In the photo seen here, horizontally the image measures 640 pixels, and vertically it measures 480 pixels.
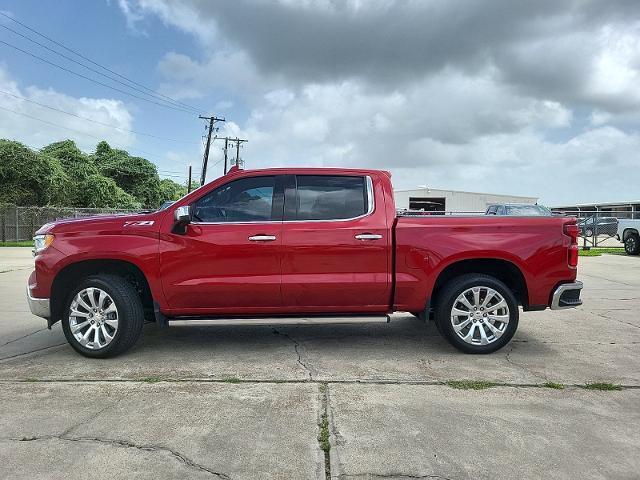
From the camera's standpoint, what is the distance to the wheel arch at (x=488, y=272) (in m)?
5.33

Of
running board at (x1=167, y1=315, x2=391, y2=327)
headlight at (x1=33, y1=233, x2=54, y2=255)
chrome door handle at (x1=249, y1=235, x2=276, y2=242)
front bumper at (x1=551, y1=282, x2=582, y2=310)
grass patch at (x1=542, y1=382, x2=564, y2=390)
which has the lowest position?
grass patch at (x1=542, y1=382, x2=564, y2=390)

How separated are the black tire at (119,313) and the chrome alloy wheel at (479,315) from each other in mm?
3165

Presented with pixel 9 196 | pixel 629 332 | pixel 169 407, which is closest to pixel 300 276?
pixel 169 407

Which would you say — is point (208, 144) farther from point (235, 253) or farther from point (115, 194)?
point (235, 253)

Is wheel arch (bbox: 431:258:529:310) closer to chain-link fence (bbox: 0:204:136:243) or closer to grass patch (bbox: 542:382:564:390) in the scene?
grass patch (bbox: 542:382:564:390)

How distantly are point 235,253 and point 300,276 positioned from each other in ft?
2.21

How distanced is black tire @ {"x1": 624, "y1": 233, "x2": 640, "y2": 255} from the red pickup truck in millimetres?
14592

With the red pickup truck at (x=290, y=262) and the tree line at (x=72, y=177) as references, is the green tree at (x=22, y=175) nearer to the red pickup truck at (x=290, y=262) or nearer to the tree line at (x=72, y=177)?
the tree line at (x=72, y=177)

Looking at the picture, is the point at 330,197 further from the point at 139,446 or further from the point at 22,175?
the point at 22,175

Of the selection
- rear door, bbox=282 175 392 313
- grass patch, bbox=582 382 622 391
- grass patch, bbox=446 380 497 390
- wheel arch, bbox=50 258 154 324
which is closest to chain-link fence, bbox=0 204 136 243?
wheel arch, bbox=50 258 154 324

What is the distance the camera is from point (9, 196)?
32.8 meters

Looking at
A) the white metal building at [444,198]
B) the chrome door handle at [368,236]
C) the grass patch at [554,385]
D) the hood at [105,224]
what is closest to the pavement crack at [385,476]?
the grass patch at [554,385]

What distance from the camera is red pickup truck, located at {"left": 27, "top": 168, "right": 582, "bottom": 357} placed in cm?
503

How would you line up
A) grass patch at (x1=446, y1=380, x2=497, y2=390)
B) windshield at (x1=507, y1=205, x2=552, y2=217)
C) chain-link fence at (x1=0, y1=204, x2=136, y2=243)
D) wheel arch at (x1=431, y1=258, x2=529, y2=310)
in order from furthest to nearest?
chain-link fence at (x1=0, y1=204, x2=136, y2=243), windshield at (x1=507, y1=205, x2=552, y2=217), wheel arch at (x1=431, y1=258, x2=529, y2=310), grass patch at (x1=446, y1=380, x2=497, y2=390)
